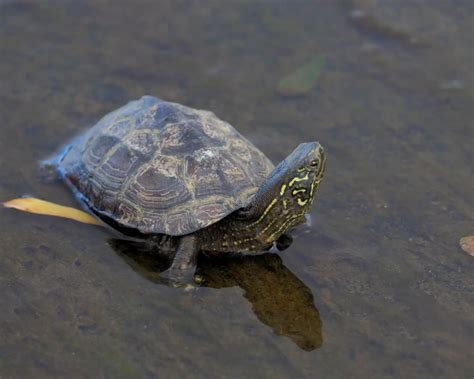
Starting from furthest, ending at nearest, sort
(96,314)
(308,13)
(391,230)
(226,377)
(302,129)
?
(308,13)
(302,129)
(391,230)
(96,314)
(226,377)

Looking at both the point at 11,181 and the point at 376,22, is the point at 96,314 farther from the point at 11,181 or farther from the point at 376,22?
the point at 376,22

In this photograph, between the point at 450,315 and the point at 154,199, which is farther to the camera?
the point at 154,199

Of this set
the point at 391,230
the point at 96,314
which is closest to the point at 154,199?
the point at 96,314

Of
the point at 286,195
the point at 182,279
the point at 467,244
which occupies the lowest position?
the point at 182,279

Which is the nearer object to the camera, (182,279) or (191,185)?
(182,279)

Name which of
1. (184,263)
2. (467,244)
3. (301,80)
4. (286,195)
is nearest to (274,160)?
(301,80)

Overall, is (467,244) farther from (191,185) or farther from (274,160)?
Result: (191,185)

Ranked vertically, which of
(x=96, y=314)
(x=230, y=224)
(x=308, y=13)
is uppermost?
(x=308, y=13)
